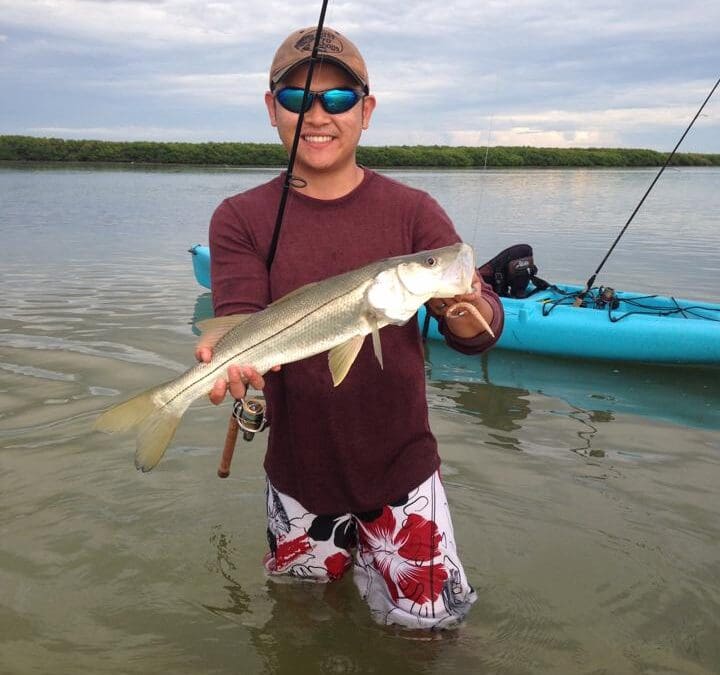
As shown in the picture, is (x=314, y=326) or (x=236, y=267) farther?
(x=236, y=267)

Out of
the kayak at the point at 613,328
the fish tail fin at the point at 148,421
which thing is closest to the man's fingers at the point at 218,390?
the fish tail fin at the point at 148,421

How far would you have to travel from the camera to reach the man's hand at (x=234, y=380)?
2828mm

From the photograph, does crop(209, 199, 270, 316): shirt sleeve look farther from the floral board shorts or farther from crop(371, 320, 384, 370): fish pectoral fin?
the floral board shorts

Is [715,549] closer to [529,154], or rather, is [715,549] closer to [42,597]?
[42,597]

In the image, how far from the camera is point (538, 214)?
30578mm

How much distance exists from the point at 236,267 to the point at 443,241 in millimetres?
891

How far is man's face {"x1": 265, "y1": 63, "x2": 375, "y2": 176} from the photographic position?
115 inches

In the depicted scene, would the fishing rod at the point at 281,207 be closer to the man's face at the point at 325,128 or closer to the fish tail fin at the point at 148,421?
the man's face at the point at 325,128

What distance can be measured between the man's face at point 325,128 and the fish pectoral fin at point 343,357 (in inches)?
30.5

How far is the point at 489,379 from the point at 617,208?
28.2 metres

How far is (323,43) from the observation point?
2.92m

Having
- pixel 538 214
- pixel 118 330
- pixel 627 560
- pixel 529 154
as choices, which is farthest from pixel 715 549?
pixel 529 154

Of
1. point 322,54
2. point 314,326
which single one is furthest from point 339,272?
point 322,54

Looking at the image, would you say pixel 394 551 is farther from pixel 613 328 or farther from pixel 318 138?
pixel 613 328
